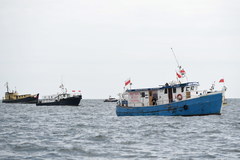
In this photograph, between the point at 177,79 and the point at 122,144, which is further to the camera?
the point at 177,79

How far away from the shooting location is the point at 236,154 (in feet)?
56.9

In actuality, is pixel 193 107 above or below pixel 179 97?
below

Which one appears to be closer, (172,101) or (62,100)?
(172,101)

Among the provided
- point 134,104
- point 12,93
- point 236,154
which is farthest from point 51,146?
point 12,93

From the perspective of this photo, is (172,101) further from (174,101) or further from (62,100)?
(62,100)

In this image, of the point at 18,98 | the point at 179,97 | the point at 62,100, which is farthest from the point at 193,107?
the point at 18,98

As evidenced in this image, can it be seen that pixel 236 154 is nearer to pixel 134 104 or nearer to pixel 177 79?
pixel 177 79

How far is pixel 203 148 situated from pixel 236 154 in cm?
201

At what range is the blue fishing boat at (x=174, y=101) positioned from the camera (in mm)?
37906

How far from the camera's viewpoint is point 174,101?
3966 centimetres

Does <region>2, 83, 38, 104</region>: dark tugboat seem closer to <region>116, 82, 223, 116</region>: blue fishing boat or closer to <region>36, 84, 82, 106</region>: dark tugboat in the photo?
<region>36, 84, 82, 106</region>: dark tugboat

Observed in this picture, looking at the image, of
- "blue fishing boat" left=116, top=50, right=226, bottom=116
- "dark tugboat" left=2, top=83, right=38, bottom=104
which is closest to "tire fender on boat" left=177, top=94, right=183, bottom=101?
"blue fishing boat" left=116, top=50, right=226, bottom=116

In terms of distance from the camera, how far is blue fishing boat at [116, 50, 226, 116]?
1492 inches

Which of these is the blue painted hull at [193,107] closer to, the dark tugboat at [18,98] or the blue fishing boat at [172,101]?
the blue fishing boat at [172,101]
